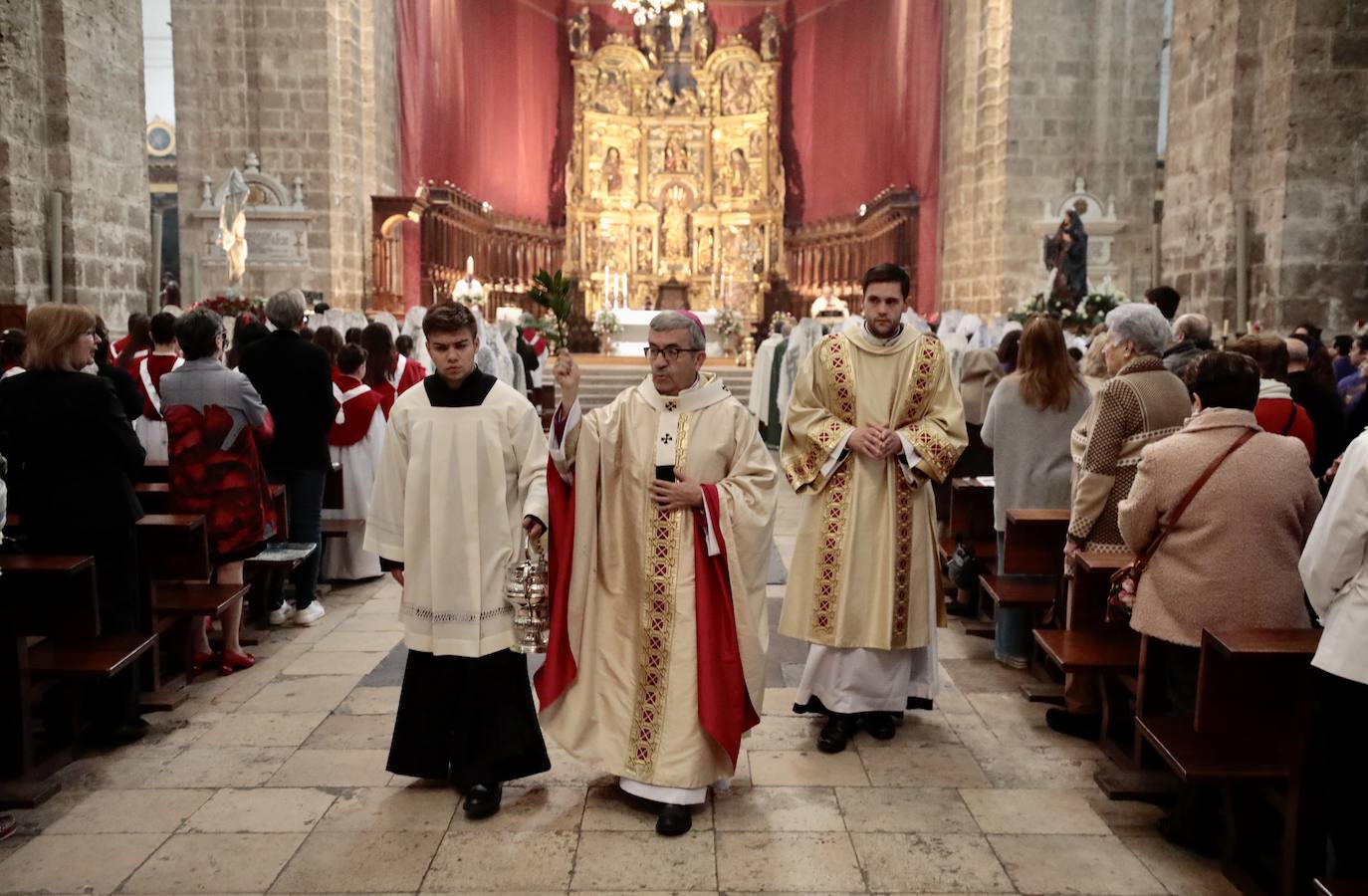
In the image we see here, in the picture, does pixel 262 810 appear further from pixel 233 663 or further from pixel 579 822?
pixel 233 663

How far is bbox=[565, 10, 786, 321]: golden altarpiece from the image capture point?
2264 cm

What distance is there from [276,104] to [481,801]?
39.9 feet

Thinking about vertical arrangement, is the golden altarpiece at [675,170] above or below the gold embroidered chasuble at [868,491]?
above

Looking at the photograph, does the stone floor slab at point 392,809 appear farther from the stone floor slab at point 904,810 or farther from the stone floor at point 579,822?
the stone floor slab at point 904,810

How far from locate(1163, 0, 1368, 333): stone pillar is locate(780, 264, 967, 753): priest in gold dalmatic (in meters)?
5.21

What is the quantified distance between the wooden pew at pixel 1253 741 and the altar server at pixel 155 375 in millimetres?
4462

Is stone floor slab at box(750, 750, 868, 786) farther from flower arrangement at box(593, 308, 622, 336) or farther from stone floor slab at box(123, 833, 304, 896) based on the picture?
flower arrangement at box(593, 308, 622, 336)

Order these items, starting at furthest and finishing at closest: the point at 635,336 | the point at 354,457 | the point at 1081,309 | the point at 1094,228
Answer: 1. the point at 635,336
2. the point at 1094,228
3. the point at 1081,309
4. the point at 354,457

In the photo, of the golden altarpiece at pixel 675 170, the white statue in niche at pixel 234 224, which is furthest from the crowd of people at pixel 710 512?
the golden altarpiece at pixel 675 170

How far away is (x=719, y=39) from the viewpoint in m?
23.6

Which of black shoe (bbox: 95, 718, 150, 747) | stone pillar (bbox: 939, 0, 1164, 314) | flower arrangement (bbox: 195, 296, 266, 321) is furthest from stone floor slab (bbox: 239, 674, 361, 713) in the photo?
stone pillar (bbox: 939, 0, 1164, 314)

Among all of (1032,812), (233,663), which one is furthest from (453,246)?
(1032,812)

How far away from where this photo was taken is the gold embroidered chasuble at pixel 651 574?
3.58m

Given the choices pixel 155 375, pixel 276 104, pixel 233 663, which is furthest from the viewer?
pixel 276 104
